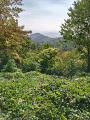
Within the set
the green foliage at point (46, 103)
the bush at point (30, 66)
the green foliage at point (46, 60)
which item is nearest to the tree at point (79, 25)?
the green foliage at point (46, 60)

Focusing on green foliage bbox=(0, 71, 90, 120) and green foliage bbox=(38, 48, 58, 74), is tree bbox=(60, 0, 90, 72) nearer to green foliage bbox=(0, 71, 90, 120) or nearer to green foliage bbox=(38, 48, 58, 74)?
green foliage bbox=(38, 48, 58, 74)

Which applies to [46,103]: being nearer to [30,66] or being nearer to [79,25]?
[30,66]

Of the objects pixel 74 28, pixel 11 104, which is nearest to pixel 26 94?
pixel 11 104

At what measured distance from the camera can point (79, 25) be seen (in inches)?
341

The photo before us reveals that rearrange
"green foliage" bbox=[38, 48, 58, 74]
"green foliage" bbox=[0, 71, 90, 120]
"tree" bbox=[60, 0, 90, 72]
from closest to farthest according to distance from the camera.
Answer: "green foliage" bbox=[0, 71, 90, 120] → "tree" bbox=[60, 0, 90, 72] → "green foliage" bbox=[38, 48, 58, 74]

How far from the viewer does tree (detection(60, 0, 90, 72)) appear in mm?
8336

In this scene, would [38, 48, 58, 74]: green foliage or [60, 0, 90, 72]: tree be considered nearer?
A: [60, 0, 90, 72]: tree

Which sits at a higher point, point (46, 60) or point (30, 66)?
point (46, 60)

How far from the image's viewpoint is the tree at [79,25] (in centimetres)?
834

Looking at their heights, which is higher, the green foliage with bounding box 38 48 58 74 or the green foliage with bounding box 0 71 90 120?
the green foliage with bounding box 38 48 58 74

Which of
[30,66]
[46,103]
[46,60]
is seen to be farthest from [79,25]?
[46,103]

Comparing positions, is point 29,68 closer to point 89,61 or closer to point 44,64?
point 44,64

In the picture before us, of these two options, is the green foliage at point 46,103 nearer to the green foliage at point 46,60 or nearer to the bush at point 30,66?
the bush at point 30,66

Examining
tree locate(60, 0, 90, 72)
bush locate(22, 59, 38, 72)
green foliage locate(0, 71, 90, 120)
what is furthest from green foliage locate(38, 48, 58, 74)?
green foliage locate(0, 71, 90, 120)
